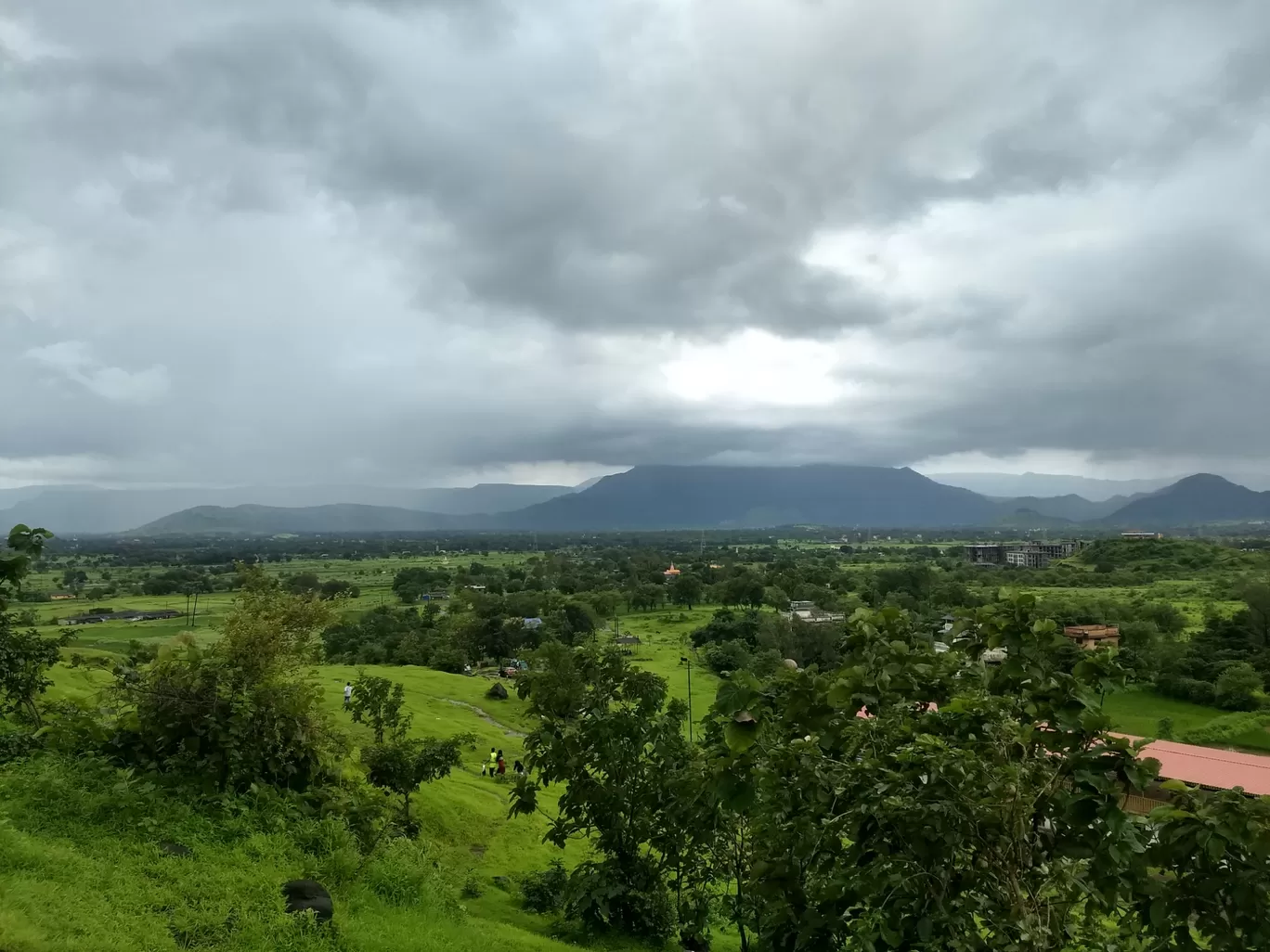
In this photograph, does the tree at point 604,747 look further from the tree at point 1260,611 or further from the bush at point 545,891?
the tree at point 1260,611

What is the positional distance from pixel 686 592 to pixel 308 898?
82218mm

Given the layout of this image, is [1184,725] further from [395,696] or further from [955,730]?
[955,730]

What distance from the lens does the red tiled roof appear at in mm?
22406

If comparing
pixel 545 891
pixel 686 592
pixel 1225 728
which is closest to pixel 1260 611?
pixel 1225 728

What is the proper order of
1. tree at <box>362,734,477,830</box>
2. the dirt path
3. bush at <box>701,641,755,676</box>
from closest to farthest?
1. tree at <box>362,734,477,830</box>
2. the dirt path
3. bush at <box>701,641,755,676</box>

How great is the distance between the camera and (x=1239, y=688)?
4122cm

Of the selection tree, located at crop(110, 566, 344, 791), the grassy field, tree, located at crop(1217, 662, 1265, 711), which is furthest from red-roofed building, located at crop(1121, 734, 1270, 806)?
tree, located at crop(110, 566, 344, 791)

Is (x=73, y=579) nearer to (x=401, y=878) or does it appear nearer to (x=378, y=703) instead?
(x=378, y=703)

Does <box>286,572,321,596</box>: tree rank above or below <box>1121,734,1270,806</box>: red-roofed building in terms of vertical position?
above

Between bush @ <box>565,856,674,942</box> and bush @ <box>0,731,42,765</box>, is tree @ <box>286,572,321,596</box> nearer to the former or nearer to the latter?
bush @ <box>0,731,42,765</box>

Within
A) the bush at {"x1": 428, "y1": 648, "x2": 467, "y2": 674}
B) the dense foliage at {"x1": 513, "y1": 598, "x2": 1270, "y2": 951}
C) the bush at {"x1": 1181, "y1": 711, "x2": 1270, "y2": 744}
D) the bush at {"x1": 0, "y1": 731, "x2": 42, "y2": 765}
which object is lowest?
the bush at {"x1": 1181, "y1": 711, "x2": 1270, "y2": 744}

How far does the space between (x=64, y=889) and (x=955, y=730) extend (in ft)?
27.2

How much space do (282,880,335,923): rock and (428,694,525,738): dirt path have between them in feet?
75.3

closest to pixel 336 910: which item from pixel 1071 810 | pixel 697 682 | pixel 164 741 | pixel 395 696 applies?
pixel 164 741
